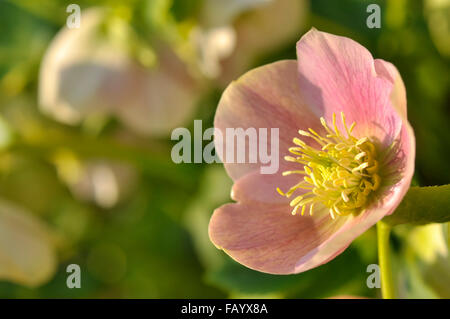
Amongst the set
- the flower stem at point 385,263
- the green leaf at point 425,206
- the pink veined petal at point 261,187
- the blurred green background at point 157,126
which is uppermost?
the blurred green background at point 157,126

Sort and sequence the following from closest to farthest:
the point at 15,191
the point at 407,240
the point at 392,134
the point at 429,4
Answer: the point at 392,134, the point at 407,240, the point at 429,4, the point at 15,191

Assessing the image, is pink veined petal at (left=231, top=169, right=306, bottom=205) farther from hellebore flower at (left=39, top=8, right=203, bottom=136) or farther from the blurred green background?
hellebore flower at (left=39, top=8, right=203, bottom=136)

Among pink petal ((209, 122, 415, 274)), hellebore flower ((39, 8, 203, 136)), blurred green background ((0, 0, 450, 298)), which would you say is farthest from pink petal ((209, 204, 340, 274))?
hellebore flower ((39, 8, 203, 136))

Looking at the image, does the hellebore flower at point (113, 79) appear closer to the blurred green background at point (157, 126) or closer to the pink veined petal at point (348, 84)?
the blurred green background at point (157, 126)

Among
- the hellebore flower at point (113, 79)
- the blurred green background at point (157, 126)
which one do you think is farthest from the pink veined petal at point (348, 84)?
the hellebore flower at point (113, 79)

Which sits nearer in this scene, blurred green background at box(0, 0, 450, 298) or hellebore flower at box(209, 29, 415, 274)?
hellebore flower at box(209, 29, 415, 274)

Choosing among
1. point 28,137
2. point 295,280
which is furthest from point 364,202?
point 28,137

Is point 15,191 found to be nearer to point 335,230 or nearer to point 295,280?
point 295,280
